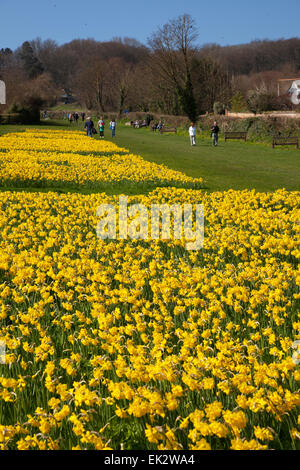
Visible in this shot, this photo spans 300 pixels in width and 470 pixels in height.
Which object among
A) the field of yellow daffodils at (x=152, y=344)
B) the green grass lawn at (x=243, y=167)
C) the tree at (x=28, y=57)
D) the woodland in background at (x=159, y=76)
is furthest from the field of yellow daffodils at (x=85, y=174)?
the tree at (x=28, y=57)

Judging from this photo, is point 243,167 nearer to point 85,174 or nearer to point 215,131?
point 85,174

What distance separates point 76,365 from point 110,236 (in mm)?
4959

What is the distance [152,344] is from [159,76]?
79.1 metres

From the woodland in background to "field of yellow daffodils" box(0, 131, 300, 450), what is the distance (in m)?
54.2

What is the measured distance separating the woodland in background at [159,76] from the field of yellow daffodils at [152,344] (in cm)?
5424

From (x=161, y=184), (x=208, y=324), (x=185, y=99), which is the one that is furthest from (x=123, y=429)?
(x=185, y=99)

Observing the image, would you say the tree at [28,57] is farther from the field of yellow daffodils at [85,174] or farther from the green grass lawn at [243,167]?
the field of yellow daffodils at [85,174]

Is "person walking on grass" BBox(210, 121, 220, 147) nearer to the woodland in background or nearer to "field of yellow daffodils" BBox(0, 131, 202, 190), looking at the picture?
"field of yellow daffodils" BBox(0, 131, 202, 190)

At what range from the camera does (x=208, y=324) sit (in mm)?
4930

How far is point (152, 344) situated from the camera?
476 centimetres

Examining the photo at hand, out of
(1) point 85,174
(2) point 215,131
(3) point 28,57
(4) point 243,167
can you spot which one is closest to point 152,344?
(1) point 85,174

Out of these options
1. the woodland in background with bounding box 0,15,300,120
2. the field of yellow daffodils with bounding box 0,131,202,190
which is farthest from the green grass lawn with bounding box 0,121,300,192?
the woodland in background with bounding box 0,15,300,120

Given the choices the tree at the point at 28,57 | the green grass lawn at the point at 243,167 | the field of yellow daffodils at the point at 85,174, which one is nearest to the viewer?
the field of yellow daffodils at the point at 85,174

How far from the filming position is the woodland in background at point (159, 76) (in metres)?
62.8
